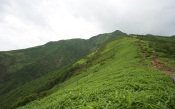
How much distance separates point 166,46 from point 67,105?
5888cm

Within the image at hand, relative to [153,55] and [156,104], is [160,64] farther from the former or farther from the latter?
[156,104]

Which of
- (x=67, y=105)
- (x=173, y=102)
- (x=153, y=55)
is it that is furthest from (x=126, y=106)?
(x=153, y=55)

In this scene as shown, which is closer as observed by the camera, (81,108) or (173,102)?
(81,108)

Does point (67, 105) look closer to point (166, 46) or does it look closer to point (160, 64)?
point (160, 64)

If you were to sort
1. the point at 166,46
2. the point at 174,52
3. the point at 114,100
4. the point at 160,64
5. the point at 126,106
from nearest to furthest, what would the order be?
the point at 126,106 < the point at 114,100 < the point at 160,64 < the point at 174,52 < the point at 166,46

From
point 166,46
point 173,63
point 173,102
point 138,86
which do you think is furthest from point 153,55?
point 173,102

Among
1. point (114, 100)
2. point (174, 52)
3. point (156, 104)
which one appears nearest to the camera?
point (156, 104)

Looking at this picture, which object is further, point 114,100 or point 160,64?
point 160,64

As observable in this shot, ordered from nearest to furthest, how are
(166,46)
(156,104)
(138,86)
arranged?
(156,104), (138,86), (166,46)

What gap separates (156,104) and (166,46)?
194 ft

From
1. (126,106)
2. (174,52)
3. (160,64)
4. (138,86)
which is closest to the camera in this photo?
(126,106)

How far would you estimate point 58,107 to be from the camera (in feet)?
49.1

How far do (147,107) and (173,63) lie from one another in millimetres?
37314

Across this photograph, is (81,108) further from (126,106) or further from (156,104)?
(156,104)
